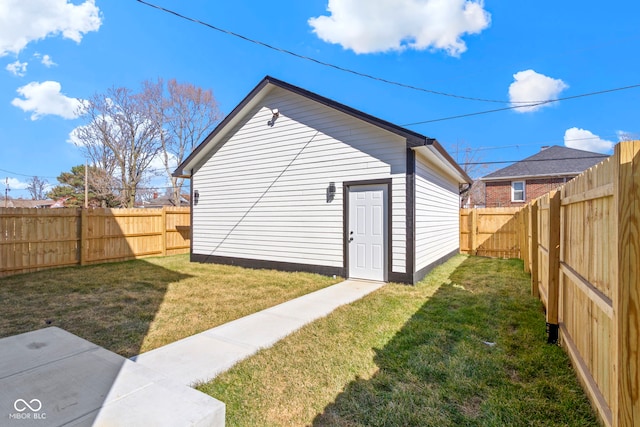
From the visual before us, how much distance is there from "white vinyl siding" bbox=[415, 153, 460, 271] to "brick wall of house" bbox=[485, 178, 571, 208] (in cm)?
1183

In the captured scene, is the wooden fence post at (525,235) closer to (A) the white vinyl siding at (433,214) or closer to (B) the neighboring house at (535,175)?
(A) the white vinyl siding at (433,214)

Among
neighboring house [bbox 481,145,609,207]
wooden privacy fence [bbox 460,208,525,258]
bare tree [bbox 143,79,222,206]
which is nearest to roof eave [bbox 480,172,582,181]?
neighboring house [bbox 481,145,609,207]

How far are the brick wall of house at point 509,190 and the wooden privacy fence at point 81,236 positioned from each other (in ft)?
63.1

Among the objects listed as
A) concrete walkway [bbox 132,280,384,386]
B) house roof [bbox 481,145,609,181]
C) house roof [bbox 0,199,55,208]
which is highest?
house roof [bbox 481,145,609,181]

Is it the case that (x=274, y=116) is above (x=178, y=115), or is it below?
below

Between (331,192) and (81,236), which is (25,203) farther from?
(331,192)

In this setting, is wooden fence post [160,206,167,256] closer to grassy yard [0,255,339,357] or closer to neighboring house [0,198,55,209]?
grassy yard [0,255,339,357]

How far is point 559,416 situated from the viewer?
2227mm

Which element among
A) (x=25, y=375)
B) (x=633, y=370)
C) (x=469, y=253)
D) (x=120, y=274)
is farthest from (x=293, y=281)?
(x=469, y=253)

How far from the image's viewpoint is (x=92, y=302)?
5.29 m

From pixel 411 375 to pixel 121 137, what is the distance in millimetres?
24657

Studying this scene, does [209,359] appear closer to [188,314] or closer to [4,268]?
[188,314]

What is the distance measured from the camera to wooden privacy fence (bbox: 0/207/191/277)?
779 centimetres

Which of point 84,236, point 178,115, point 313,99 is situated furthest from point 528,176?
point 178,115
